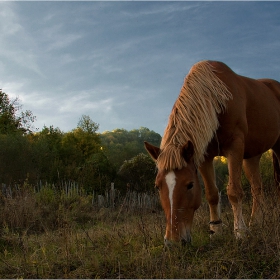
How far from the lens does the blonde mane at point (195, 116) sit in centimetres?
365

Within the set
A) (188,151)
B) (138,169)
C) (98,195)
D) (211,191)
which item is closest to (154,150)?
(188,151)

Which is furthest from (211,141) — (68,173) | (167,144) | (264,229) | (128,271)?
(68,173)

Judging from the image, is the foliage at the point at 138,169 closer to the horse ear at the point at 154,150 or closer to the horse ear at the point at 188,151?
the horse ear at the point at 154,150

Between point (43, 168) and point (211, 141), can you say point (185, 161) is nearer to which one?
point (211, 141)

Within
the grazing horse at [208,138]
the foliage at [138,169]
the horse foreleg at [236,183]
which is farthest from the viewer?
the foliage at [138,169]

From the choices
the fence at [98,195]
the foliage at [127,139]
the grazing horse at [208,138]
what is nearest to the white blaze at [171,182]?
the grazing horse at [208,138]

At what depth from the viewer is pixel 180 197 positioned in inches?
135

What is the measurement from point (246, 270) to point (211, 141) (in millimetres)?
1793

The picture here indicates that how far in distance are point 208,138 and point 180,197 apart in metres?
0.94

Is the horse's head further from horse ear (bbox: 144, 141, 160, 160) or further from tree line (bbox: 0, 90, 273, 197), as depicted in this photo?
tree line (bbox: 0, 90, 273, 197)

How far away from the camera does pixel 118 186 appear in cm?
2391

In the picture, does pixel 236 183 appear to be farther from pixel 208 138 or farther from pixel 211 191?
pixel 208 138

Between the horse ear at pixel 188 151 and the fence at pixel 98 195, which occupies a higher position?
the horse ear at pixel 188 151

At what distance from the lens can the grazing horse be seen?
11.3ft
